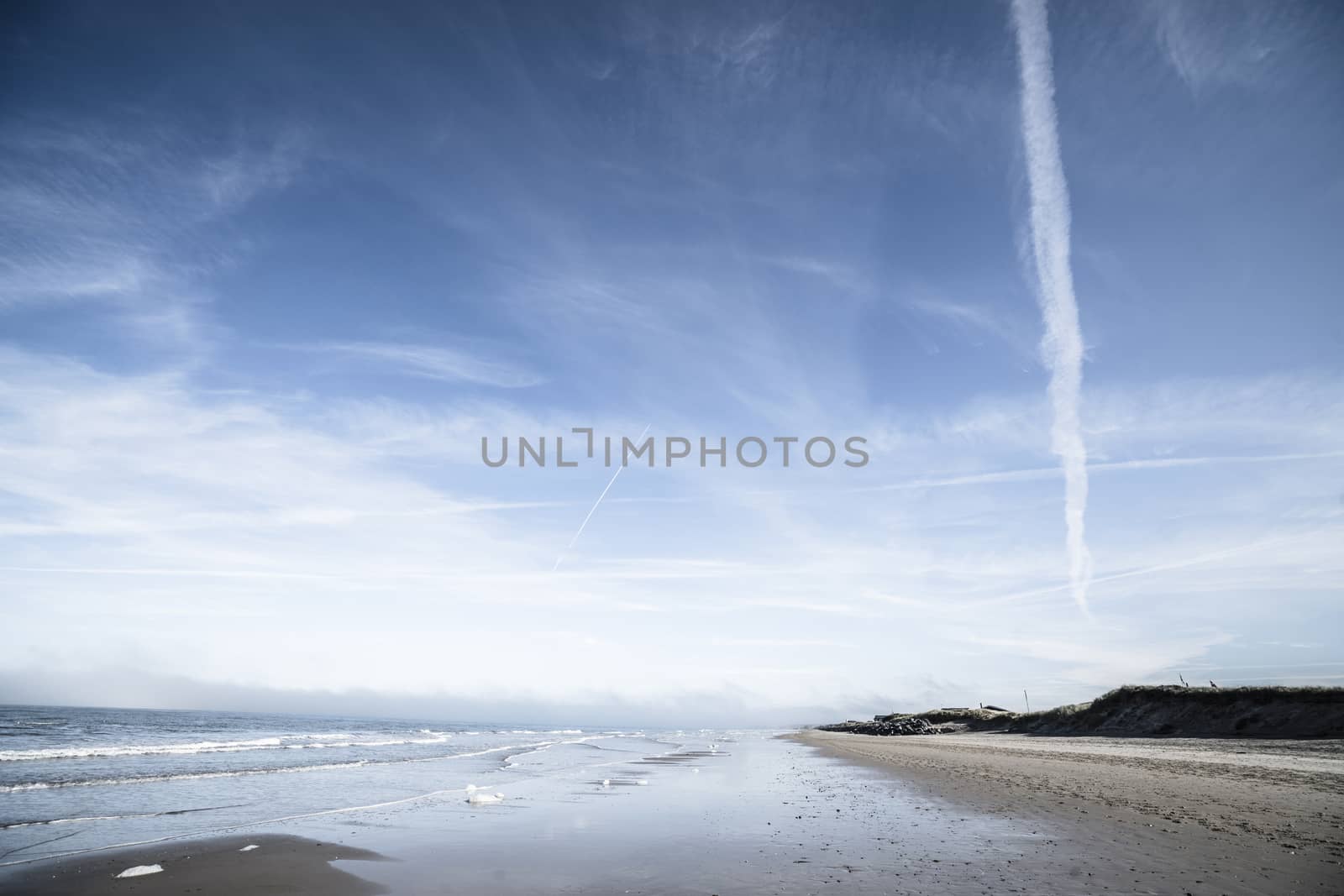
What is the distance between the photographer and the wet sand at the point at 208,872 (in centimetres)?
934

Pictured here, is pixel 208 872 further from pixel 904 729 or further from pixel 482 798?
pixel 904 729

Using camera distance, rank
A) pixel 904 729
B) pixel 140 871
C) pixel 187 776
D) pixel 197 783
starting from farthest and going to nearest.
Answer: pixel 904 729 < pixel 187 776 < pixel 197 783 < pixel 140 871

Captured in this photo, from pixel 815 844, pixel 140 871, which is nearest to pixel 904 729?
pixel 815 844

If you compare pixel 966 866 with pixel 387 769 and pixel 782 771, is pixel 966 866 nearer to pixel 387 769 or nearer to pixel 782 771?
pixel 782 771

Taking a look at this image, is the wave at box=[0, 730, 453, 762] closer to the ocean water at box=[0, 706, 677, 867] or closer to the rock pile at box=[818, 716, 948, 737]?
the ocean water at box=[0, 706, 677, 867]

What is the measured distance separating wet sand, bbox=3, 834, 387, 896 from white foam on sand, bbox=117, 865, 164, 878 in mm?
102

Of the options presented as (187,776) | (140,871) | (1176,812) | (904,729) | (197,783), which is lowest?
(904,729)

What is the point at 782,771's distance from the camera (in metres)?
28.1

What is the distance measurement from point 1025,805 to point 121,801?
24184mm

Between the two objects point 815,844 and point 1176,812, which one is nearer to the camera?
point 815,844

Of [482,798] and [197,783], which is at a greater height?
[482,798]

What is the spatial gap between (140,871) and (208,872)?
997mm

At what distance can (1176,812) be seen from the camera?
12.8 metres

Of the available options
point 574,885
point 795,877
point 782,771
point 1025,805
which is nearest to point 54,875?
point 574,885
